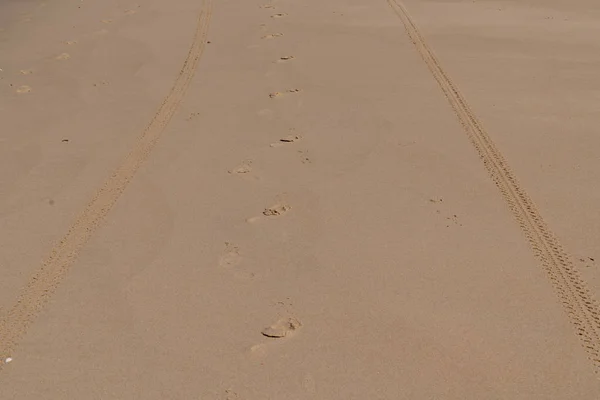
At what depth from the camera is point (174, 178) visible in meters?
4.92

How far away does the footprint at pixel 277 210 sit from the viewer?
434 cm

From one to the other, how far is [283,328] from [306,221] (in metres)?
1.05

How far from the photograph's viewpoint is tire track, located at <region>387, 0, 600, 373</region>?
327 centimetres

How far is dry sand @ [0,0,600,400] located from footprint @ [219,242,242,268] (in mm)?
17

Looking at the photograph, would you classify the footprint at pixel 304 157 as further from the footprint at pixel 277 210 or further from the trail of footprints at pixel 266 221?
the footprint at pixel 277 210

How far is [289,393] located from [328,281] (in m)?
0.84

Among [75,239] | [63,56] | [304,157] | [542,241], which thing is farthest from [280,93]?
[542,241]

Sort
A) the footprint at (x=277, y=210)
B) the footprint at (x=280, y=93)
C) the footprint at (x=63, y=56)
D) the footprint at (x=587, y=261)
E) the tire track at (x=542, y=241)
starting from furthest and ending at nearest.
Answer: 1. the footprint at (x=63, y=56)
2. the footprint at (x=280, y=93)
3. the footprint at (x=277, y=210)
4. the footprint at (x=587, y=261)
5. the tire track at (x=542, y=241)

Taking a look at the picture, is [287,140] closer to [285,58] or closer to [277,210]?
[277,210]

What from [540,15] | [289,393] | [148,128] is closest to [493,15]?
[540,15]

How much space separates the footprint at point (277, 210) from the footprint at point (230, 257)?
0.42 meters

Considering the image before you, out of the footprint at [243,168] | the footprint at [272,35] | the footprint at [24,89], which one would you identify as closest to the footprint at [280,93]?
the footprint at [243,168]

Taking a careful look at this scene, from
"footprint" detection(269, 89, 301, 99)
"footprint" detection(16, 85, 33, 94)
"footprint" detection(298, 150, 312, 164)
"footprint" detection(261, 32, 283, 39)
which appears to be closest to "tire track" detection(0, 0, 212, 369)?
"footprint" detection(269, 89, 301, 99)

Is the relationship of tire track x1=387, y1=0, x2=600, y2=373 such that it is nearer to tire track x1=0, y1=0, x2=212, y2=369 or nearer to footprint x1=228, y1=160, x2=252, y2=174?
footprint x1=228, y1=160, x2=252, y2=174
